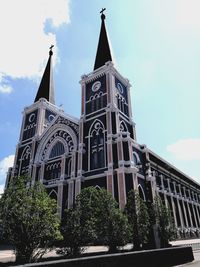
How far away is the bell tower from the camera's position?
26484mm

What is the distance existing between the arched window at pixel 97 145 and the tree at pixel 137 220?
32.0 ft

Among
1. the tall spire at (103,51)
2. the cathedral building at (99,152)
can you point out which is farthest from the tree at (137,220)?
the tall spire at (103,51)

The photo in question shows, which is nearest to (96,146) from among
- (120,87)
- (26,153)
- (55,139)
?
(55,139)

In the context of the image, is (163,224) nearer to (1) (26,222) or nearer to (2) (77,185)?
(2) (77,185)

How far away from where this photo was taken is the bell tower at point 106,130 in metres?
26.5

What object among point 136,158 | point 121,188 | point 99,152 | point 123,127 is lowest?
point 121,188

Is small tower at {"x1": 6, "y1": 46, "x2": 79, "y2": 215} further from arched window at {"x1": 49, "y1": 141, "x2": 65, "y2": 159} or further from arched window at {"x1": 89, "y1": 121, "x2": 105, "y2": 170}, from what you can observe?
arched window at {"x1": 89, "y1": 121, "x2": 105, "y2": 170}

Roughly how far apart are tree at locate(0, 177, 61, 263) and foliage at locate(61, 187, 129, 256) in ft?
8.40

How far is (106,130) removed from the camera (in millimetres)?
30328

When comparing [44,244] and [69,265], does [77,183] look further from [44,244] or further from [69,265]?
[69,265]

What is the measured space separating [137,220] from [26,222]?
10541mm

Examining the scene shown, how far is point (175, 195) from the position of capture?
135 feet

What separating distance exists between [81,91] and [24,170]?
16.9 metres

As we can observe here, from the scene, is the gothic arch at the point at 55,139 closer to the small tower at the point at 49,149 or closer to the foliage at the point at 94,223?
the small tower at the point at 49,149
